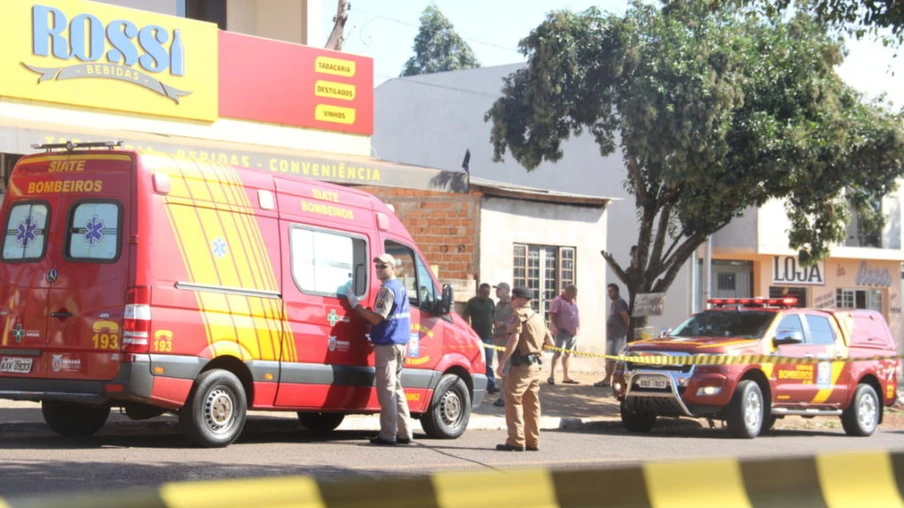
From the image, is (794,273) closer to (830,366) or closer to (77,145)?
(830,366)

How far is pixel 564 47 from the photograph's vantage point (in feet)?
69.8

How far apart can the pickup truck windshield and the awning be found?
12.5 feet

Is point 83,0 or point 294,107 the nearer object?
point 83,0

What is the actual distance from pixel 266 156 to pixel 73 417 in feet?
17.6

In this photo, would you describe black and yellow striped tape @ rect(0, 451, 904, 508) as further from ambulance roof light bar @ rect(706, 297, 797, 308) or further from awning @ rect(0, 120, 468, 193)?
ambulance roof light bar @ rect(706, 297, 797, 308)

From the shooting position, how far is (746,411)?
15.6 m

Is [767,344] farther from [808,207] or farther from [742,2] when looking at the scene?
[808,207]

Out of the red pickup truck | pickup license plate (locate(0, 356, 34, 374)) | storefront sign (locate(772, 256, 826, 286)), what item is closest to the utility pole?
the red pickup truck

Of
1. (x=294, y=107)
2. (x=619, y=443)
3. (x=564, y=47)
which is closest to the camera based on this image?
(x=619, y=443)

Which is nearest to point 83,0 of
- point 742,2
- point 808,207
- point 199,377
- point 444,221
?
point 199,377

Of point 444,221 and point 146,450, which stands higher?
point 444,221

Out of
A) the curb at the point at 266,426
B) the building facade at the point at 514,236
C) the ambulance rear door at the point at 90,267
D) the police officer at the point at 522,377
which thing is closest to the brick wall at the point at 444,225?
the building facade at the point at 514,236

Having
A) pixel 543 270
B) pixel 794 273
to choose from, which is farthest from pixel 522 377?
pixel 794 273

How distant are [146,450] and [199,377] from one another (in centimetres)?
79
